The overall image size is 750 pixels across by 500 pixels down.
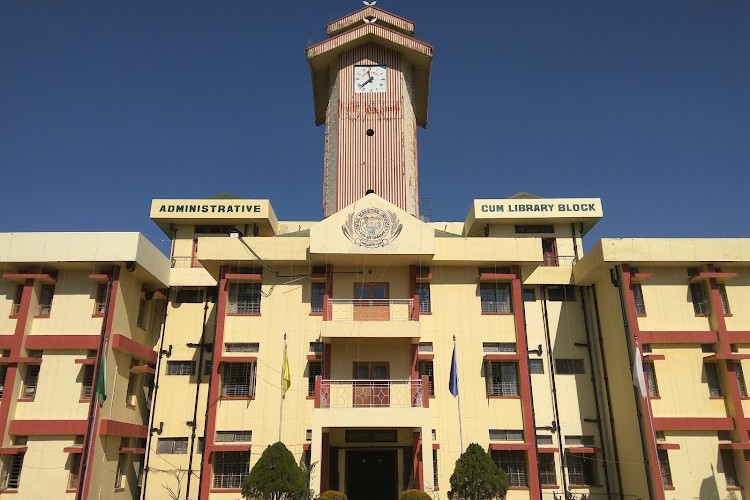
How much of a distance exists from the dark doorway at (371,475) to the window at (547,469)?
19.5 feet

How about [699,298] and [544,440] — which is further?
[544,440]

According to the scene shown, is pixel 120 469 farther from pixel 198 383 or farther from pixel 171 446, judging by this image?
pixel 198 383

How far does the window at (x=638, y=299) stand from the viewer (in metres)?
22.7

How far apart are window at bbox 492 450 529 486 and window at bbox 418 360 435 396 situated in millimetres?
3059

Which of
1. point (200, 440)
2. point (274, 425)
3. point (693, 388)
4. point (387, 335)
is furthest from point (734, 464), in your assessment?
point (200, 440)

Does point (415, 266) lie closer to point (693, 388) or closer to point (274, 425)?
point (274, 425)

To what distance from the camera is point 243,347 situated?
883 inches

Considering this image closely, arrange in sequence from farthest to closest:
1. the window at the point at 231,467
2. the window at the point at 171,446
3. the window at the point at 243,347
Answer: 1. the window at the point at 171,446
2. the window at the point at 243,347
3. the window at the point at 231,467

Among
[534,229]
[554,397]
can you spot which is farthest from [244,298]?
[534,229]

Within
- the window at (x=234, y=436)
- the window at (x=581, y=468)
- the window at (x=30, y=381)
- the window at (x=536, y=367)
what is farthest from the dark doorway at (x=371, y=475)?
the window at (x=30, y=381)

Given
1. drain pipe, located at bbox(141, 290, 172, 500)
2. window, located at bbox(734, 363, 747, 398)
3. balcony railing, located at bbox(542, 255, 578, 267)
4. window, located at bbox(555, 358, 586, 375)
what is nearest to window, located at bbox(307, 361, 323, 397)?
drain pipe, located at bbox(141, 290, 172, 500)

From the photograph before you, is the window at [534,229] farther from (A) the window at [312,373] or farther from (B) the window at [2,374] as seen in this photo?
(B) the window at [2,374]

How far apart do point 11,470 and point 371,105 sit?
64.6 feet

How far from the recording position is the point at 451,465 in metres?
21.0
